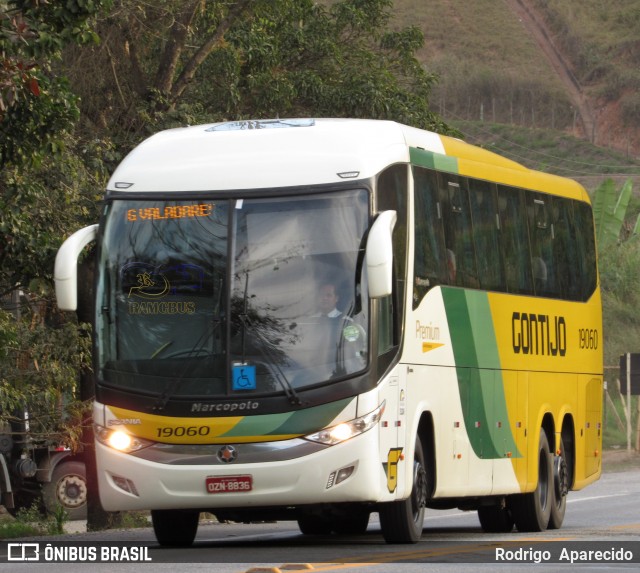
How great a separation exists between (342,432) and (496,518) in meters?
5.61

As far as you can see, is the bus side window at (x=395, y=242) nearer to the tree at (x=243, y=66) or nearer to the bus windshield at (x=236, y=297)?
the bus windshield at (x=236, y=297)

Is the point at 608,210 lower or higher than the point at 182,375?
lower

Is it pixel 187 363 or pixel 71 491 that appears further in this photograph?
pixel 71 491

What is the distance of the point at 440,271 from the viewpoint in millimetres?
15055

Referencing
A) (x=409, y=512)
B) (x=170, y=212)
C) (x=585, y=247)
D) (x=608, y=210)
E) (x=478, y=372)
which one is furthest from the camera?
(x=608, y=210)

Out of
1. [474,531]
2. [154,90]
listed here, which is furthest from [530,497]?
[154,90]

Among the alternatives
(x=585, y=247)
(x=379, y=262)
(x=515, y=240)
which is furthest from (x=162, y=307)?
(x=585, y=247)

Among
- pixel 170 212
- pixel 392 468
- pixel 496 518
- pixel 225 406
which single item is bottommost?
pixel 496 518

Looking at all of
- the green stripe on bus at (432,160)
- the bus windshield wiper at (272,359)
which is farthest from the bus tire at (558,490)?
the bus windshield wiper at (272,359)

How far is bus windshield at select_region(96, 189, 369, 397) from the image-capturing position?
13188mm

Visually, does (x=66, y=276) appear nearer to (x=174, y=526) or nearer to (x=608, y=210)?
(x=174, y=526)

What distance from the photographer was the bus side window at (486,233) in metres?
16.2

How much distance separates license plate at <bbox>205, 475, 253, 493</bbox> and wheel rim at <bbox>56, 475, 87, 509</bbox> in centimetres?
1302

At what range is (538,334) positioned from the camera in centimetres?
1772
